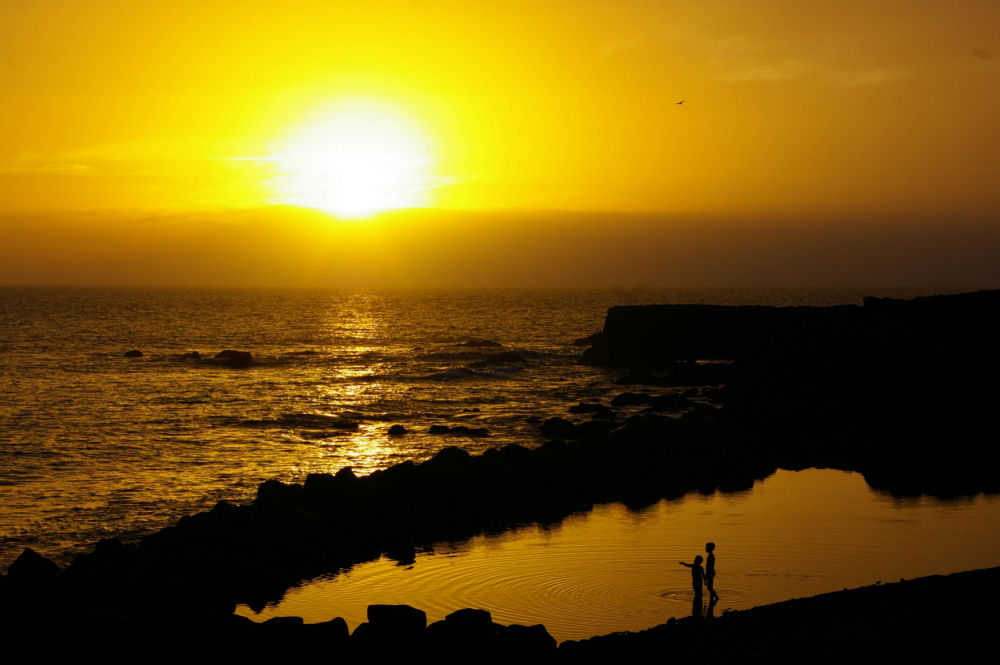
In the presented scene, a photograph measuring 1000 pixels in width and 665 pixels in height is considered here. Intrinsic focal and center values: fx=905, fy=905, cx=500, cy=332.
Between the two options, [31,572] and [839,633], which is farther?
[31,572]

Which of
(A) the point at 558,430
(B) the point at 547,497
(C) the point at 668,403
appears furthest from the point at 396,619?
(C) the point at 668,403


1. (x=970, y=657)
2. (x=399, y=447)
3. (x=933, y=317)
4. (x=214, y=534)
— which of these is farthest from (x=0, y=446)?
(x=933, y=317)

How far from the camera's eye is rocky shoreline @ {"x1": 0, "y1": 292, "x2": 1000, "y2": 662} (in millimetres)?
13930

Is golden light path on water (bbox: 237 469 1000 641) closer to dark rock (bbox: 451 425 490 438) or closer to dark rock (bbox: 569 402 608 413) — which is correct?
dark rock (bbox: 451 425 490 438)

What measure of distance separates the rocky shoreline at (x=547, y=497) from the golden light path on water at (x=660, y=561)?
1.47m

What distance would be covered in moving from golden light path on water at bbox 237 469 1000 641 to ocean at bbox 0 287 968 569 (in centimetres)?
894

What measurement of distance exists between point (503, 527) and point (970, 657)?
13.4 meters

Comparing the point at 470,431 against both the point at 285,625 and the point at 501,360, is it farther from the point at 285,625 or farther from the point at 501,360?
the point at 501,360

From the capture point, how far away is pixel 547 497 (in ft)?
89.3

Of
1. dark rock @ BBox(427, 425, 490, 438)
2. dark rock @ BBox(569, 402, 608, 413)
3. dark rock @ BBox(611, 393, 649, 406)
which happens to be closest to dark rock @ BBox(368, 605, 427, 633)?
dark rock @ BBox(427, 425, 490, 438)

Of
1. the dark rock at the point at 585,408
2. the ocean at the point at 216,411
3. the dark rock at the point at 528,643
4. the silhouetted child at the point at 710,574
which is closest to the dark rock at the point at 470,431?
the ocean at the point at 216,411

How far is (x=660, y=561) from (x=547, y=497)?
768 cm

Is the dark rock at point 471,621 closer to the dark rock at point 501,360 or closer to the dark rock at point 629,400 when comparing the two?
the dark rock at point 629,400

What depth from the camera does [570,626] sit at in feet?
52.5
